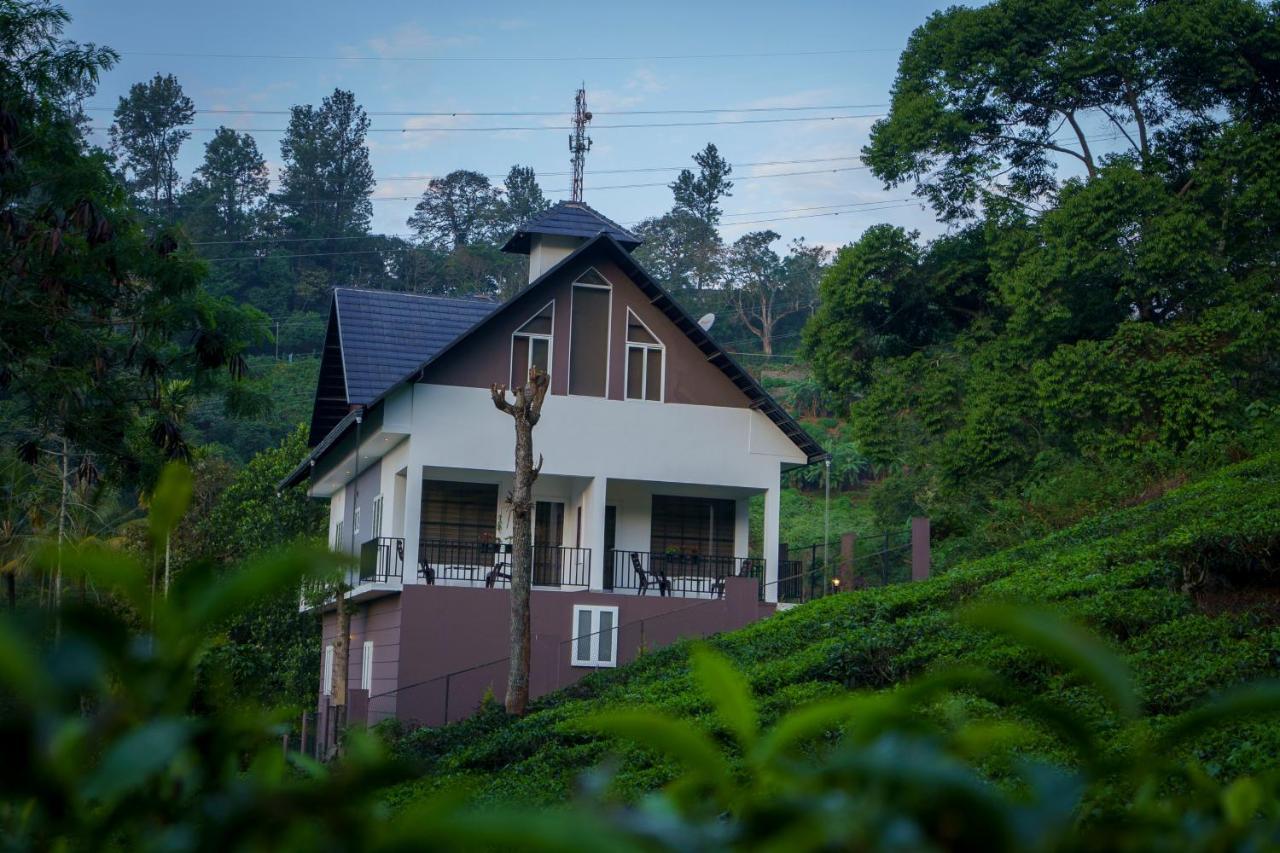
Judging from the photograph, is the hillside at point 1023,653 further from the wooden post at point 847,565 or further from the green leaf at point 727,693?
the green leaf at point 727,693

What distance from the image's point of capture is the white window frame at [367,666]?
71.5ft

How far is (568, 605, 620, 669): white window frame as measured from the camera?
20312mm

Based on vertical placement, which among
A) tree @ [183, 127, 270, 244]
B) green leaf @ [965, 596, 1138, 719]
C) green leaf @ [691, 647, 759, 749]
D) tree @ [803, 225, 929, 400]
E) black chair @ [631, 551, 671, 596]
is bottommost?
black chair @ [631, 551, 671, 596]

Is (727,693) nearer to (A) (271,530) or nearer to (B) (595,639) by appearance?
(B) (595,639)

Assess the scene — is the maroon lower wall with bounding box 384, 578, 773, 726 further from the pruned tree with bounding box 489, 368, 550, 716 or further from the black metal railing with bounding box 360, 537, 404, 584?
the pruned tree with bounding box 489, 368, 550, 716

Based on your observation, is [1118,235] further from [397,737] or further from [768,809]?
[768,809]

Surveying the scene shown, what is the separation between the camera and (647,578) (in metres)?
22.2

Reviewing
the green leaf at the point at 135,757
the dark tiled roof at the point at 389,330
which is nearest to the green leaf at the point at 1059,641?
the green leaf at the point at 135,757

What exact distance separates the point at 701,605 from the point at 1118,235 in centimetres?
915

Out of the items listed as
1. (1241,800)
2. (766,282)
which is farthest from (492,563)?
(766,282)

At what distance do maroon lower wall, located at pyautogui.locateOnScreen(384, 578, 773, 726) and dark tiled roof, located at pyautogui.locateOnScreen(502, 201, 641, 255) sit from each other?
21.4 ft

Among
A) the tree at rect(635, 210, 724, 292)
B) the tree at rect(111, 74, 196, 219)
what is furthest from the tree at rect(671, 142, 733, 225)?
the tree at rect(111, 74, 196, 219)

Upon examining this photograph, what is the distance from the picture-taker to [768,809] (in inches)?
26.9

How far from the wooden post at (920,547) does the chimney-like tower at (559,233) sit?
7161mm
